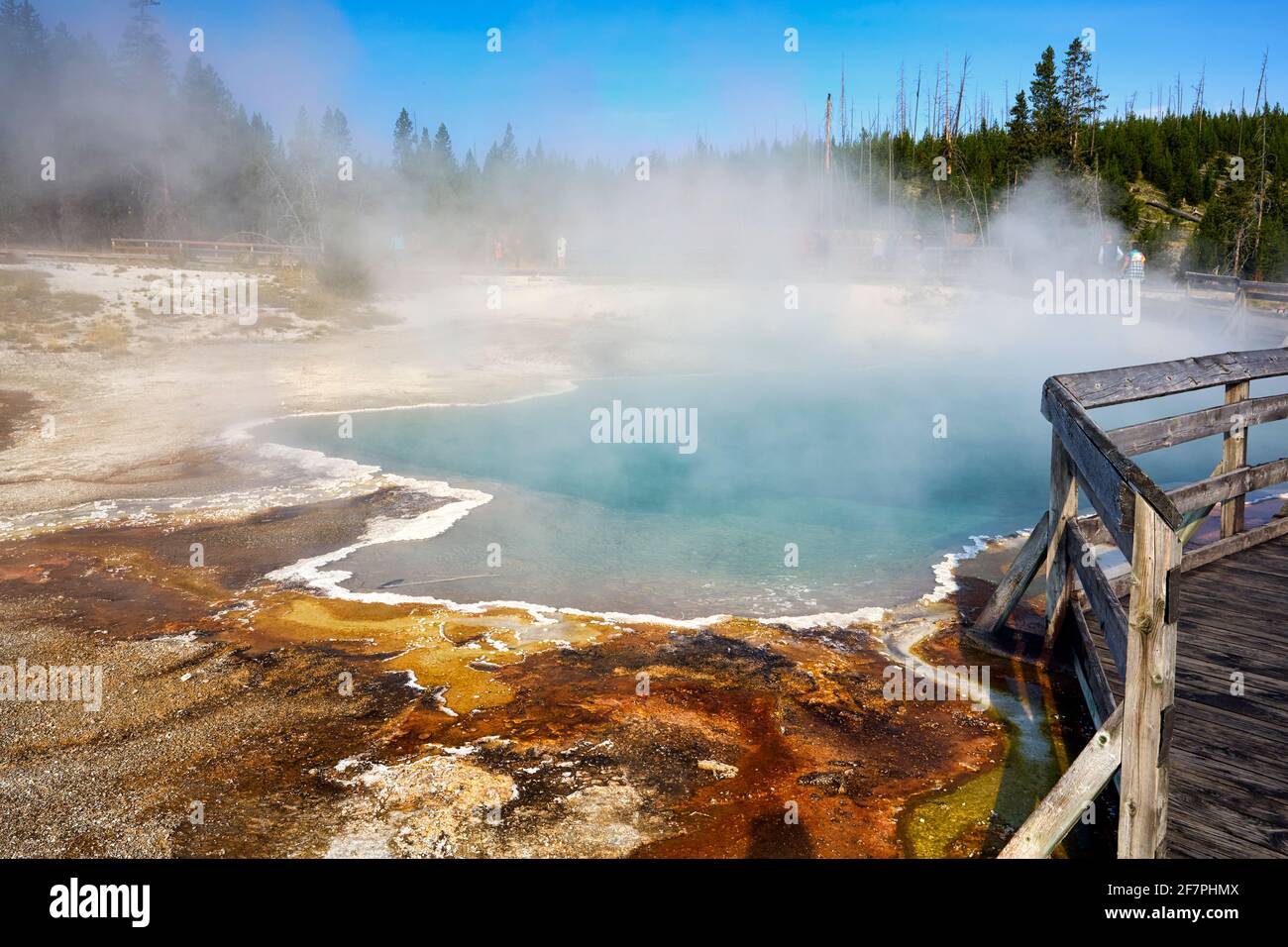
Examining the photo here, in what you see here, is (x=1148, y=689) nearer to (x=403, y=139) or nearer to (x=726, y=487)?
(x=726, y=487)

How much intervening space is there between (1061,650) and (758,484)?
15.7 feet

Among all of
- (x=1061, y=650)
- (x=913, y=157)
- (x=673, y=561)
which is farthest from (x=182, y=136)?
(x=1061, y=650)

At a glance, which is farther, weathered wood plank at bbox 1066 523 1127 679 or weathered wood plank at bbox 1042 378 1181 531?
weathered wood plank at bbox 1066 523 1127 679

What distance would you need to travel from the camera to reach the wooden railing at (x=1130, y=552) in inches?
76.8

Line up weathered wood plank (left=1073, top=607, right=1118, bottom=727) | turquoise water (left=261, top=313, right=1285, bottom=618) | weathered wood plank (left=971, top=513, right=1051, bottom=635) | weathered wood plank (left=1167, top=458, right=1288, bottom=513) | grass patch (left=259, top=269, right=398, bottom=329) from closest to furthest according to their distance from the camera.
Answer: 1. weathered wood plank (left=1073, top=607, right=1118, bottom=727)
2. weathered wood plank (left=1167, top=458, right=1288, bottom=513)
3. weathered wood plank (left=971, top=513, right=1051, bottom=635)
4. turquoise water (left=261, top=313, right=1285, bottom=618)
5. grass patch (left=259, top=269, right=398, bottom=329)

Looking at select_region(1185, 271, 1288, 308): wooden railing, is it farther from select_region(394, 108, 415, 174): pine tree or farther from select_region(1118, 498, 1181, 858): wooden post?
select_region(394, 108, 415, 174): pine tree

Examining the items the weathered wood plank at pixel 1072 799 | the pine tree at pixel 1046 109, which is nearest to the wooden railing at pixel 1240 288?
the pine tree at pixel 1046 109

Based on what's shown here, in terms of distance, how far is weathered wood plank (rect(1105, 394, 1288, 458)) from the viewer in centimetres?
370

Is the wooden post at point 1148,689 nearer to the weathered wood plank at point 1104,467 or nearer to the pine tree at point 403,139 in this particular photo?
the weathered wood plank at point 1104,467

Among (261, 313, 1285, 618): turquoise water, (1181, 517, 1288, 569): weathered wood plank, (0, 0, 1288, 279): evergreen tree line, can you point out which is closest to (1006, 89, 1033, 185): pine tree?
(0, 0, 1288, 279): evergreen tree line
